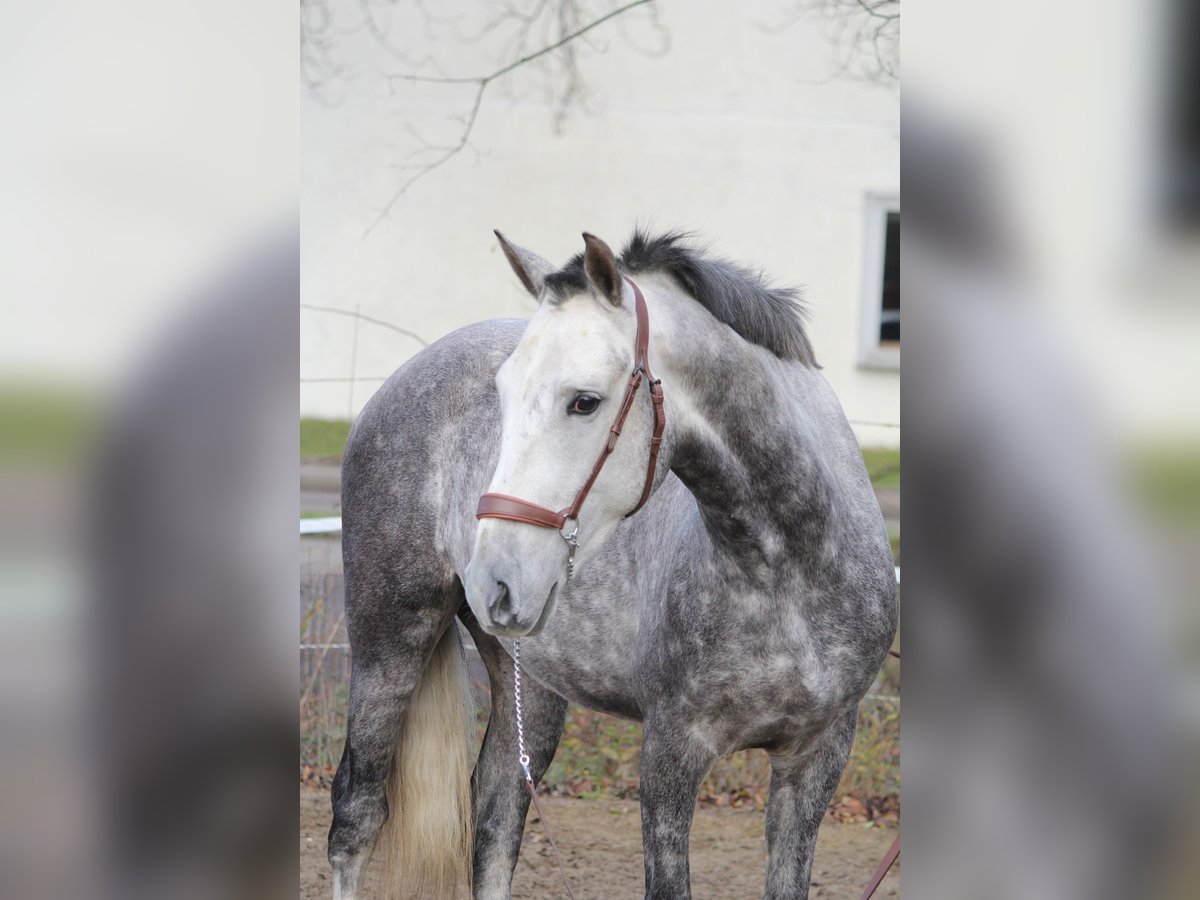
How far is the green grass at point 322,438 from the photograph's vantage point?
4160 millimetres

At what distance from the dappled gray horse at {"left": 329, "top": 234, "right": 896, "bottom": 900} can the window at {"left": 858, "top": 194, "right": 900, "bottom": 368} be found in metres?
1.46

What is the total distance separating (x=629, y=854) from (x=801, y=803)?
1.75 m

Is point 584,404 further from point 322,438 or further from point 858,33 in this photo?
point 322,438

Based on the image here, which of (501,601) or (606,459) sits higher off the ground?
(606,459)

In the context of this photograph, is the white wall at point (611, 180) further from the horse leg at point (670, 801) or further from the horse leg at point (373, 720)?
the horse leg at point (670, 801)

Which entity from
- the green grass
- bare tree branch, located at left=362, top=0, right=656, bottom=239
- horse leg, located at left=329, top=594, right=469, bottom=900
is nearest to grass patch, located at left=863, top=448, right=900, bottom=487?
bare tree branch, located at left=362, top=0, right=656, bottom=239

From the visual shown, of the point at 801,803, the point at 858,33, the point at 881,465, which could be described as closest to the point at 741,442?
the point at 801,803

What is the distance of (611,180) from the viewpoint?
404cm

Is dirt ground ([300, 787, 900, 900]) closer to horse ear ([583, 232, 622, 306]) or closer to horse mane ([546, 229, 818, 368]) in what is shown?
horse mane ([546, 229, 818, 368])
